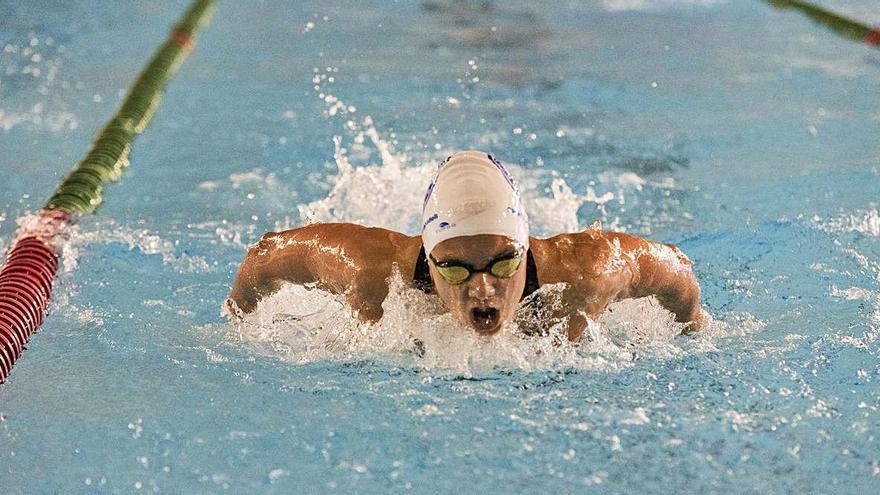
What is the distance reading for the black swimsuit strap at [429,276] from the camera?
2.53 m

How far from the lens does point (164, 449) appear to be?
2389 millimetres

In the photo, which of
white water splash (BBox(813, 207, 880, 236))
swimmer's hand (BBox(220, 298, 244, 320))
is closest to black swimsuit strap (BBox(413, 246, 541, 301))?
swimmer's hand (BBox(220, 298, 244, 320))

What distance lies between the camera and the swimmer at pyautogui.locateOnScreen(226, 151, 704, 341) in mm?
2322

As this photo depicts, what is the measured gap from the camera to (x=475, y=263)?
2307 mm

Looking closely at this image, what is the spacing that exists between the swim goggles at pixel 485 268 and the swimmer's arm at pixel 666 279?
0.45 metres

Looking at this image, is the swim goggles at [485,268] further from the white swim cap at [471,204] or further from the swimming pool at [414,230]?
the swimming pool at [414,230]

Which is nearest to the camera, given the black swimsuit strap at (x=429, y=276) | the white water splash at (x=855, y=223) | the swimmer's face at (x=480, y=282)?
the swimmer's face at (x=480, y=282)

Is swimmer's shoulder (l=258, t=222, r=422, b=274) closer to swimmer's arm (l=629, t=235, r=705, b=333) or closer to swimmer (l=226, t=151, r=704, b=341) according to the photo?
swimmer (l=226, t=151, r=704, b=341)

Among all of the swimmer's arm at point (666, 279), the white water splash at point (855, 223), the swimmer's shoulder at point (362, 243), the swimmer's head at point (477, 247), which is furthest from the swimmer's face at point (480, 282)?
the white water splash at point (855, 223)

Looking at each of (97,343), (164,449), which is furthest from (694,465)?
(97,343)

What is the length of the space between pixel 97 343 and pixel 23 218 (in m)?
1.15

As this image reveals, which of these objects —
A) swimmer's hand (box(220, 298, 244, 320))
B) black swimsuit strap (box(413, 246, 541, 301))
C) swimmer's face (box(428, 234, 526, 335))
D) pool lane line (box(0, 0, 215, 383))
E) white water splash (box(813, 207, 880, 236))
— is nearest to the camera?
swimmer's face (box(428, 234, 526, 335))

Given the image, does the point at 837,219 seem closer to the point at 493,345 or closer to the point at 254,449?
the point at 493,345

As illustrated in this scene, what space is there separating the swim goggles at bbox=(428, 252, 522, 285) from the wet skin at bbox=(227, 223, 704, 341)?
0.35 ft
